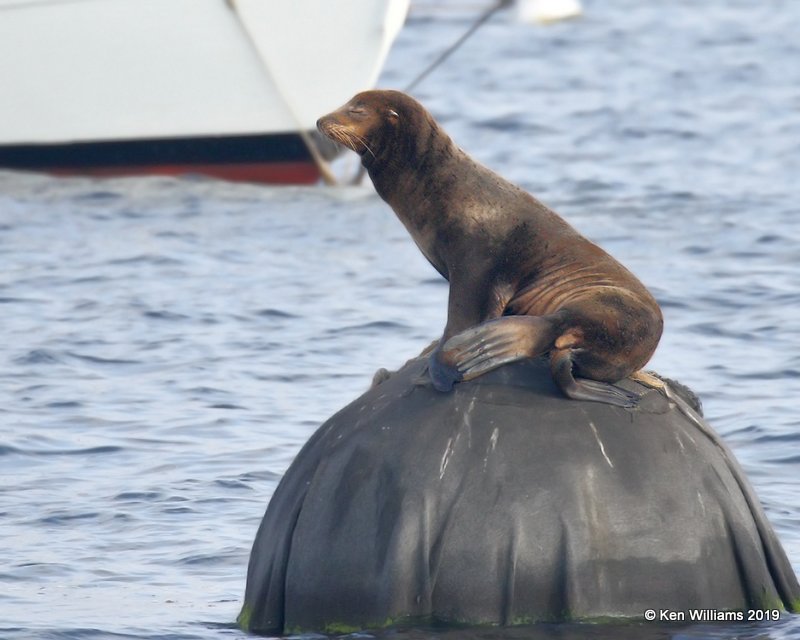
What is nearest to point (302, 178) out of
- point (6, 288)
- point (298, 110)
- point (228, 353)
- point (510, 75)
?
point (298, 110)

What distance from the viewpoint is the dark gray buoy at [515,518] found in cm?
559

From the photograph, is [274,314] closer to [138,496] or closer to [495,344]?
[138,496]

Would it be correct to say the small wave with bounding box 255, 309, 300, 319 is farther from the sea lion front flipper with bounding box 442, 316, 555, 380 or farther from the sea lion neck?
the sea lion front flipper with bounding box 442, 316, 555, 380

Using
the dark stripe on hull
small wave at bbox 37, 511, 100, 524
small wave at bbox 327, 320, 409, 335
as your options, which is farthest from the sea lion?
the dark stripe on hull

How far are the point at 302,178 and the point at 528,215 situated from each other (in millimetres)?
13464

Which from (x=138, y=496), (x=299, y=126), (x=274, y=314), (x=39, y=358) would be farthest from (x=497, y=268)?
(x=299, y=126)

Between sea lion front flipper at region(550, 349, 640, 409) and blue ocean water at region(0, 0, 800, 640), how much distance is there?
723mm

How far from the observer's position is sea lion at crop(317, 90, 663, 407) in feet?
19.3

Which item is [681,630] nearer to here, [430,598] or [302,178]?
[430,598]

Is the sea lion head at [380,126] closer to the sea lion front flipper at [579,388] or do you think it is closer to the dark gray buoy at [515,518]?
the dark gray buoy at [515,518]

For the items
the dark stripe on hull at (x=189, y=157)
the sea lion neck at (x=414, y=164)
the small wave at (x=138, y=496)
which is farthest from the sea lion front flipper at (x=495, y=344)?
the dark stripe on hull at (x=189, y=157)

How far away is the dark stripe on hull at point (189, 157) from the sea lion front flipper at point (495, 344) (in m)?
13.8

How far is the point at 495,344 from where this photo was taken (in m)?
5.86

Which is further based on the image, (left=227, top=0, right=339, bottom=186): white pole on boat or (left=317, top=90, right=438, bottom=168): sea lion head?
(left=227, top=0, right=339, bottom=186): white pole on boat
